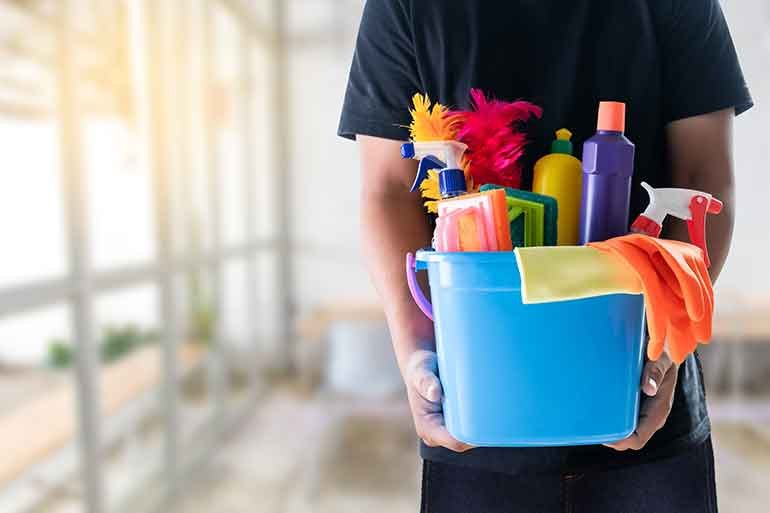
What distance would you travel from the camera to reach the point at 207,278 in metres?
2.53

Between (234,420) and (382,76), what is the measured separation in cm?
231

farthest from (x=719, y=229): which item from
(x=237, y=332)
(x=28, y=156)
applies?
(x=237, y=332)

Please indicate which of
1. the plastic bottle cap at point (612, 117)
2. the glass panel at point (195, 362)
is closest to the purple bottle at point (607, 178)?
the plastic bottle cap at point (612, 117)

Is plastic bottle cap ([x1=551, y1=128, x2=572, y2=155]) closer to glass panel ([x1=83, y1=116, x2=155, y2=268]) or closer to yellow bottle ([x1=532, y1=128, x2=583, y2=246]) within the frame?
yellow bottle ([x1=532, y1=128, x2=583, y2=246])

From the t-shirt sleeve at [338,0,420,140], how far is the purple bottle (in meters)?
0.23

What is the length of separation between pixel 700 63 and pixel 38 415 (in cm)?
145

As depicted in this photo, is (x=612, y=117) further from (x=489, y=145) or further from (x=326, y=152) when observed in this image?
(x=326, y=152)

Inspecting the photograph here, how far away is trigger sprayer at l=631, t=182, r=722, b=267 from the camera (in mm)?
484

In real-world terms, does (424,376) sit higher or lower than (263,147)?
lower

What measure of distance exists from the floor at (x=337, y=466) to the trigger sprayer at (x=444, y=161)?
168 cm

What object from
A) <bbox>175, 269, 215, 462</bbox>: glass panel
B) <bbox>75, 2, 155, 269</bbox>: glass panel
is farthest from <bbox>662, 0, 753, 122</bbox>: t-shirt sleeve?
<bbox>175, 269, 215, 462</bbox>: glass panel

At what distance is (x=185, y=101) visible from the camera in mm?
2328

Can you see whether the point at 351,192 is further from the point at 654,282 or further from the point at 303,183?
the point at 654,282

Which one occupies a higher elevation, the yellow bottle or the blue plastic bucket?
the yellow bottle
